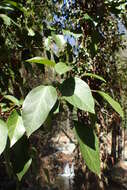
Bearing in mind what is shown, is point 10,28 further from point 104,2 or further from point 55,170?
point 55,170

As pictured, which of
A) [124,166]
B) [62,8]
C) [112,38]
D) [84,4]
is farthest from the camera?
[124,166]

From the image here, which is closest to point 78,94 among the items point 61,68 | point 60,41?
point 61,68

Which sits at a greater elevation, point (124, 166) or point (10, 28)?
point (10, 28)

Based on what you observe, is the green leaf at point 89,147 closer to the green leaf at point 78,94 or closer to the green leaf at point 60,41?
the green leaf at point 78,94

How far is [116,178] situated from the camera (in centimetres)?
654

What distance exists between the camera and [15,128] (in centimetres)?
40

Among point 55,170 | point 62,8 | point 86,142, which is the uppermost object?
point 62,8

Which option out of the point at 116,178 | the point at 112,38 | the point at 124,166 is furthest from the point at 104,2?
the point at 124,166

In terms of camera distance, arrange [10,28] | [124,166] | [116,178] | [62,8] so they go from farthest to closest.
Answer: [124,166], [116,178], [62,8], [10,28]

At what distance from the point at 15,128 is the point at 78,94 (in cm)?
9

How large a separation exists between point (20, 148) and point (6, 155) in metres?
0.05

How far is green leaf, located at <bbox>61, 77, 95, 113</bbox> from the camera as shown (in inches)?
14.2

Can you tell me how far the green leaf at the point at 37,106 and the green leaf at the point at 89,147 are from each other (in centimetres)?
6

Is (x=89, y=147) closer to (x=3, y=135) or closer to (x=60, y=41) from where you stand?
(x=3, y=135)
